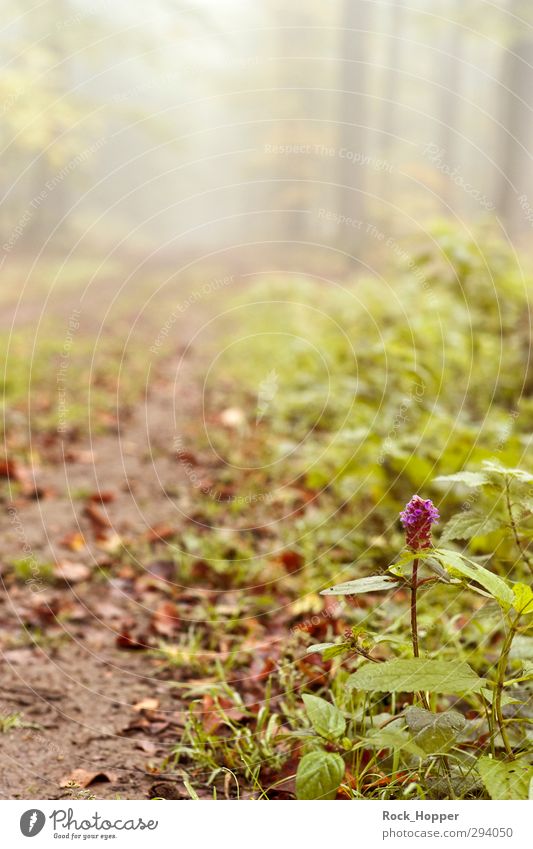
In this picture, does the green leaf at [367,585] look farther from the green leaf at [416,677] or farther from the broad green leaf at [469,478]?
the broad green leaf at [469,478]

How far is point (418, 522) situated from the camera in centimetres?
135

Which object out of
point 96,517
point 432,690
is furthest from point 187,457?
point 432,690

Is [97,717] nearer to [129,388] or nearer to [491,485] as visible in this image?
[491,485]

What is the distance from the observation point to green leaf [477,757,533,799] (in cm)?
131

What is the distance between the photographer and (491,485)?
1623 millimetres

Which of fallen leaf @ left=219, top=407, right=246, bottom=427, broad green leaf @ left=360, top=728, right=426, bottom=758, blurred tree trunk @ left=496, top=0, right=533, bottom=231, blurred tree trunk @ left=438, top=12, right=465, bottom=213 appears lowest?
broad green leaf @ left=360, top=728, right=426, bottom=758

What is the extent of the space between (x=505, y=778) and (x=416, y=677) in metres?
0.26

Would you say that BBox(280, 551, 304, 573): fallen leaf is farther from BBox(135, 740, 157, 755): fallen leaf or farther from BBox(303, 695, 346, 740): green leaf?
BBox(303, 695, 346, 740): green leaf

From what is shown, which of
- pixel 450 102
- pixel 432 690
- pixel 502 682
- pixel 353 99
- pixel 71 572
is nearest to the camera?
pixel 432 690

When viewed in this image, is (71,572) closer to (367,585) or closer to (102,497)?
(102,497)

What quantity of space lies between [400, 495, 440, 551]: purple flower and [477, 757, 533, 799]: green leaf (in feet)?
1.40

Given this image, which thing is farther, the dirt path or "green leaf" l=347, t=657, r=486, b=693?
the dirt path

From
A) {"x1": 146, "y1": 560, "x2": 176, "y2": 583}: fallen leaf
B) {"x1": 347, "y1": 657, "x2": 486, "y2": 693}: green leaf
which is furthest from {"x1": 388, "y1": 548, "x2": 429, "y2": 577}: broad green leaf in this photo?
{"x1": 146, "y1": 560, "x2": 176, "y2": 583}: fallen leaf

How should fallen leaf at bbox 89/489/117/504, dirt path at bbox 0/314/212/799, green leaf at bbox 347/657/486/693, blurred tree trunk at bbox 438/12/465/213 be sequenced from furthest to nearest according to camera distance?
blurred tree trunk at bbox 438/12/465/213, fallen leaf at bbox 89/489/117/504, dirt path at bbox 0/314/212/799, green leaf at bbox 347/657/486/693
